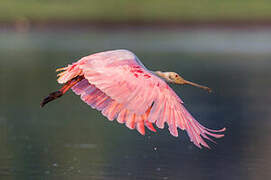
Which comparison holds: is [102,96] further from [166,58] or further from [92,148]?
[166,58]

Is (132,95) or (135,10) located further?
(135,10)

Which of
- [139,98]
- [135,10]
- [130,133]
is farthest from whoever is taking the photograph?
[135,10]

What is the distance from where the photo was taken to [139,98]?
26.8 ft

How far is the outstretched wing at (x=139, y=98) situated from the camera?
7902 millimetres

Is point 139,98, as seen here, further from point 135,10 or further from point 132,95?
point 135,10

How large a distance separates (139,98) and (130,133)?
4.03m

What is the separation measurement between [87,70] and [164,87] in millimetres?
946

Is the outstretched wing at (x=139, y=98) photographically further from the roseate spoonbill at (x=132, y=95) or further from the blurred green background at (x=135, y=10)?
the blurred green background at (x=135, y=10)

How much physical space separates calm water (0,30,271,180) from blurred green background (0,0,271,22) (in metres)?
18.4

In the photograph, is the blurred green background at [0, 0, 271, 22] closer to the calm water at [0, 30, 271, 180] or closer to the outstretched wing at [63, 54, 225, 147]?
the calm water at [0, 30, 271, 180]

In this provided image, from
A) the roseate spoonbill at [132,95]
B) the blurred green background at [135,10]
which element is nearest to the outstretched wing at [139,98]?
the roseate spoonbill at [132,95]

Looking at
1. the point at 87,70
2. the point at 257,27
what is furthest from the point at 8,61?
the point at 257,27

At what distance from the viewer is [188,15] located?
47531 millimetres

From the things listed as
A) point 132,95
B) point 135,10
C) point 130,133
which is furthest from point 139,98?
point 135,10
